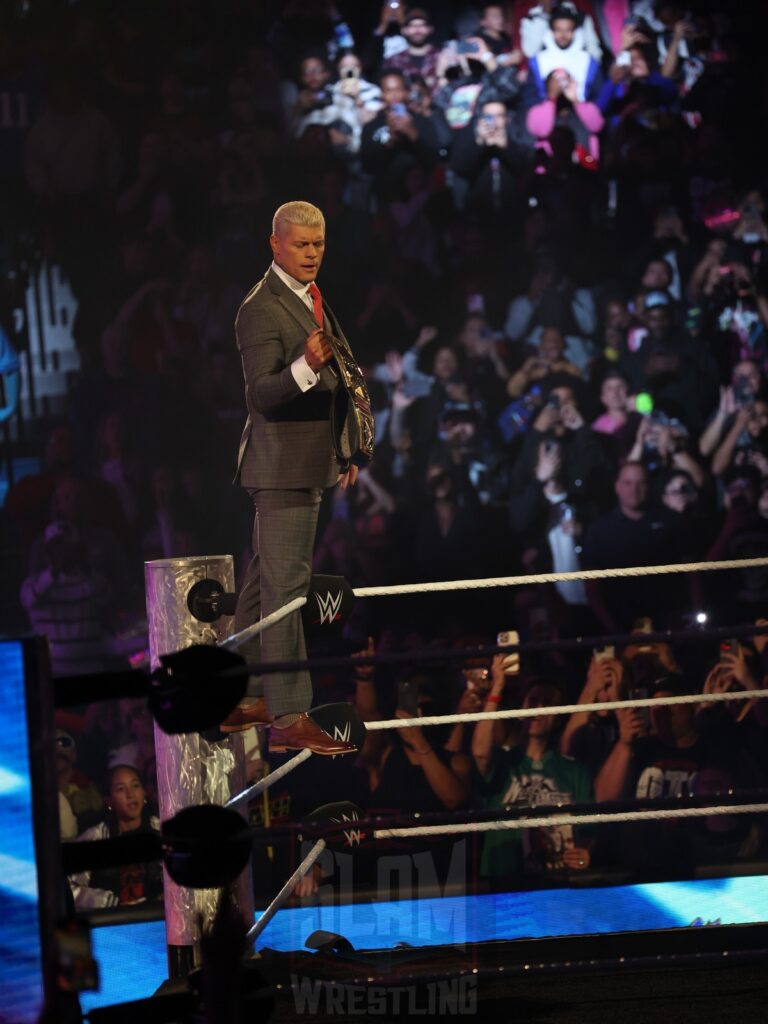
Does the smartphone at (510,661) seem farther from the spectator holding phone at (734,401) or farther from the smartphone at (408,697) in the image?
the spectator holding phone at (734,401)

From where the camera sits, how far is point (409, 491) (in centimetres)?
388

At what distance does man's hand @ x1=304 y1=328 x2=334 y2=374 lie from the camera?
2414mm

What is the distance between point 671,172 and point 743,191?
0.78 feet

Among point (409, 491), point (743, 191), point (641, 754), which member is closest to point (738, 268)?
point (743, 191)

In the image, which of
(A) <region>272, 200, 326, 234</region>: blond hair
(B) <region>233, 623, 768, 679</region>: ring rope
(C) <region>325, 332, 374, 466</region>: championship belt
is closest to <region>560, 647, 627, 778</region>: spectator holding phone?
(C) <region>325, 332, 374, 466</region>: championship belt

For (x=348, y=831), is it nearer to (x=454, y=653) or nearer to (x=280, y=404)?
(x=280, y=404)

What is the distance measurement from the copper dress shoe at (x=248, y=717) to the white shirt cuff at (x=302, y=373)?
61 cm

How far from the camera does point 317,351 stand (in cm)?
241

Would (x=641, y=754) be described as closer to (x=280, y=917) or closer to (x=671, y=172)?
(x=280, y=917)

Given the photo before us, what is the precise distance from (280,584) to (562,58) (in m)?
2.35

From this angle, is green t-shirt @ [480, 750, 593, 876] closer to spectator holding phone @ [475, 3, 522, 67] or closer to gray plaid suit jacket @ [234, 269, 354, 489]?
gray plaid suit jacket @ [234, 269, 354, 489]

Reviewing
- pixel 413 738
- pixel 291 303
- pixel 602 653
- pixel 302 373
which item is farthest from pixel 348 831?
pixel 602 653

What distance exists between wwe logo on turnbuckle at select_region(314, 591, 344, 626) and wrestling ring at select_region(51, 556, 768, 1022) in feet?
0.08
